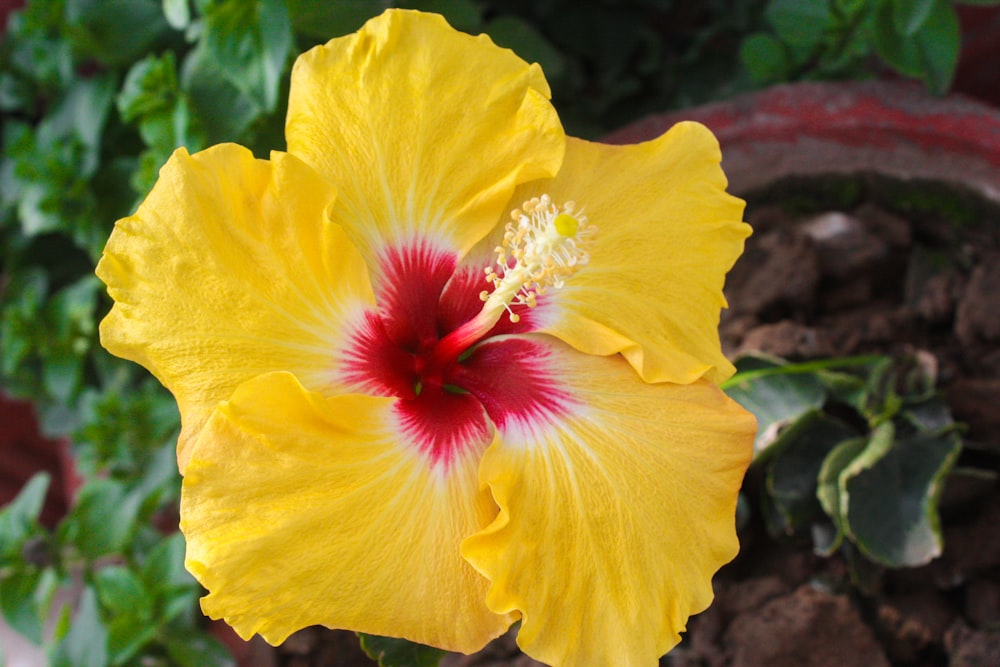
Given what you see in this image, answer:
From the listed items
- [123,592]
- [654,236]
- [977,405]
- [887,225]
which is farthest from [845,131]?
[123,592]

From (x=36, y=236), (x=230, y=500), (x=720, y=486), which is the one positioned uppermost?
(x=230, y=500)

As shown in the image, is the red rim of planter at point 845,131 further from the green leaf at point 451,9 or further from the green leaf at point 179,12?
the green leaf at point 179,12

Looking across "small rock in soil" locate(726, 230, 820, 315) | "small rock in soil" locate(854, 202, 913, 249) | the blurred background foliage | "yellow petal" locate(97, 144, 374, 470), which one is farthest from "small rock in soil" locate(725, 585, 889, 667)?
"yellow petal" locate(97, 144, 374, 470)

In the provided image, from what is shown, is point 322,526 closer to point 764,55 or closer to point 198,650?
point 198,650

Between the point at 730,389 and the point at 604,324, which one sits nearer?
the point at 604,324

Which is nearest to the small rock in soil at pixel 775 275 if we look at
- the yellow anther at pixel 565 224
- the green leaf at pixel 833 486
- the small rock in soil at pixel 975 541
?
the green leaf at pixel 833 486

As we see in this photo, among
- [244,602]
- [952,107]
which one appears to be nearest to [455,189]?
[244,602]

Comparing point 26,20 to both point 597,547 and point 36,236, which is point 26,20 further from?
point 597,547
